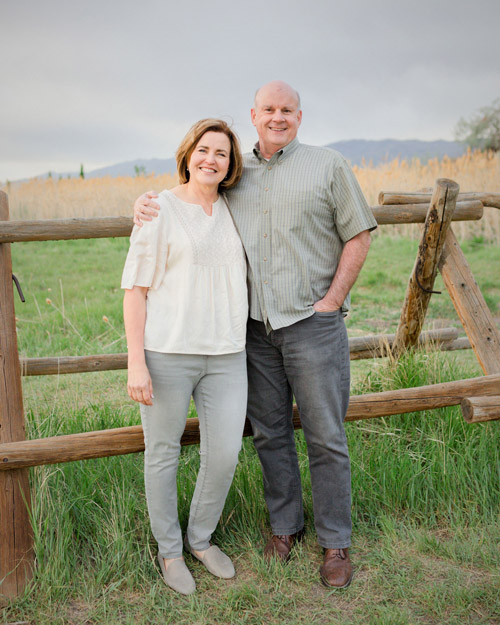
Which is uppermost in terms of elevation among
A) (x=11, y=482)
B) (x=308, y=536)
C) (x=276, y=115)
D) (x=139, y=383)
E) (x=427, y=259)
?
(x=276, y=115)

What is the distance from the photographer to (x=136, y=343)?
249cm

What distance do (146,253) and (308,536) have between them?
5.51 ft

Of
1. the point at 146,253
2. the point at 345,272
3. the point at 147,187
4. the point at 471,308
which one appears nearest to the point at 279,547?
the point at 345,272

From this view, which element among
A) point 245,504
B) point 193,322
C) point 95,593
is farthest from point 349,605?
point 193,322

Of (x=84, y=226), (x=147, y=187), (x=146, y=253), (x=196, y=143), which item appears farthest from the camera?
(x=147, y=187)

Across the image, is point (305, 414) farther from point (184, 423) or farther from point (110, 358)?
point (110, 358)

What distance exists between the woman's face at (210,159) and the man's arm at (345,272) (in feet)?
2.16

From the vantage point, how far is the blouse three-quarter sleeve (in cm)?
244

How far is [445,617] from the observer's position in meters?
2.57

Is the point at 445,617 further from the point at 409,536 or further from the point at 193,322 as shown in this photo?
the point at 193,322

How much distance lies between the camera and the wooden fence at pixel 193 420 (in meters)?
2.76

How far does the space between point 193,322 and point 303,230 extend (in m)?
0.64

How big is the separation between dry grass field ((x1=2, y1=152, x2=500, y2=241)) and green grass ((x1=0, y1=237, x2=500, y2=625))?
8854 mm

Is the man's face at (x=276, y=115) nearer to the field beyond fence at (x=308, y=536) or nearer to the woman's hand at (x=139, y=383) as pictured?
the woman's hand at (x=139, y=383)
